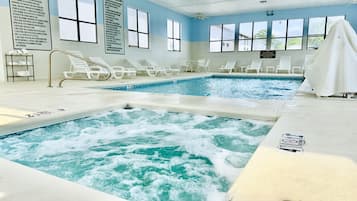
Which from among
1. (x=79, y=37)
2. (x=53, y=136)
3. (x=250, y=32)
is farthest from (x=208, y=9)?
(x=53, y=136)

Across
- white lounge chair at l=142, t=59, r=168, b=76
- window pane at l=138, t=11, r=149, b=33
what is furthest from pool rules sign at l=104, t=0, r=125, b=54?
window pane at l=138, t=11, r=149, b=33

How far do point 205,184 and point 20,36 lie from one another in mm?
6659

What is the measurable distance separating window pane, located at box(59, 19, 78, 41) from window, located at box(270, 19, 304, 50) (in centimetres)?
929

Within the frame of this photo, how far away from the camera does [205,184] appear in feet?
5.76

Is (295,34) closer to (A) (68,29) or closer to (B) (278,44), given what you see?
(B) (278,44)

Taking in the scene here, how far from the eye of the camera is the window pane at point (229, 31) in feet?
44.8

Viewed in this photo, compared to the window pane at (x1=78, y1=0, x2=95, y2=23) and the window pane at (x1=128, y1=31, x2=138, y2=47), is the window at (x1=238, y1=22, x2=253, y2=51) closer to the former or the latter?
the window pane at (x1=128, y1=31, x2=138, y2=47)

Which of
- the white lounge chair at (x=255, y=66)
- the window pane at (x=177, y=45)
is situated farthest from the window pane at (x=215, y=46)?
the white lounge chair at (x=255, y=66)

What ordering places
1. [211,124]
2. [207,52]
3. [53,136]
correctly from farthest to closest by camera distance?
[207,52] → [211,124] → [53,136]

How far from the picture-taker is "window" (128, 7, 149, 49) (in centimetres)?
1013

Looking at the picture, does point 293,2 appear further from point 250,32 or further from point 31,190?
point 31,190

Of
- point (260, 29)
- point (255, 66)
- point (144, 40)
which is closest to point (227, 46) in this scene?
point (260, 29)

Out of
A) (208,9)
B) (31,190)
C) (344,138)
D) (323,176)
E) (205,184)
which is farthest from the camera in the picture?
(208,9)

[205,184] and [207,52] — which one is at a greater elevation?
[207,52]
